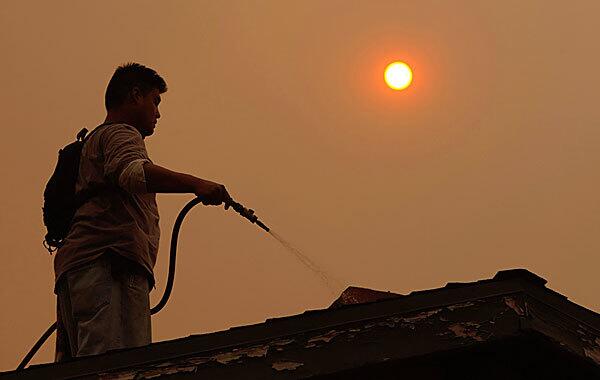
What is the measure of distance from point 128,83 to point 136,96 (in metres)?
0.08

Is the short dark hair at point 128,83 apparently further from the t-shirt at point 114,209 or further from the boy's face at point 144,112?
the t-shirt at point 114,209

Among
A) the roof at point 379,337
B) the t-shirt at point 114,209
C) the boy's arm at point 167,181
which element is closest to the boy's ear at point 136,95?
the t-shirt at point 114,209

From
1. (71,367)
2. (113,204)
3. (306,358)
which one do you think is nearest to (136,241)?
(113,204)

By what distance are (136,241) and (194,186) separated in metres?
0.33

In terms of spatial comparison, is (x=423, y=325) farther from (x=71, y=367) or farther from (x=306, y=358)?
(x=71, y=367)

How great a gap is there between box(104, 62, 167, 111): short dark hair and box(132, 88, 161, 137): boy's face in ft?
0.11

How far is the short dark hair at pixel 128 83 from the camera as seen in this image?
15.4ft

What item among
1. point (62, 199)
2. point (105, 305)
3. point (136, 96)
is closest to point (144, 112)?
point (136, 96)

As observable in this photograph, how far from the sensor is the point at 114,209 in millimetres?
4211

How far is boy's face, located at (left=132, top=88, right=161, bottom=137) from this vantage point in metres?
4.67

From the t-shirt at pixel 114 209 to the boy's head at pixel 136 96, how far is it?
25 cm

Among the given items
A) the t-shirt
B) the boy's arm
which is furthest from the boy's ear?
the boy's arm

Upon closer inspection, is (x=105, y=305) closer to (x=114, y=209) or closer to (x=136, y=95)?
(x=114, y=209)

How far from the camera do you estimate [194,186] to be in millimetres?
4043
